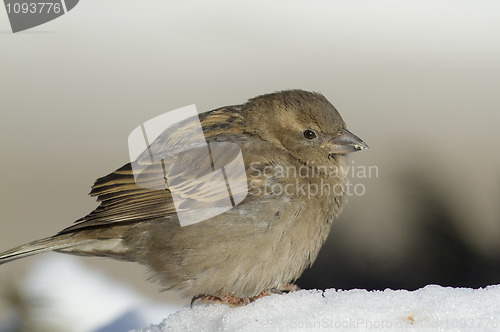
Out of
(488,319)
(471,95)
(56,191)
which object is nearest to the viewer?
(488,319)

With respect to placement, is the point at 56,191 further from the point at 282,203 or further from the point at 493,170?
the point at 493,170

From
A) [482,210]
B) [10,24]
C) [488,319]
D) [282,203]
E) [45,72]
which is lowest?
[482,210]

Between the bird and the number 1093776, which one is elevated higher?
the number 1093776

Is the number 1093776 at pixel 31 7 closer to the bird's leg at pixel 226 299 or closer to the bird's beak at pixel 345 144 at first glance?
the bird's beak at pixel 345 144

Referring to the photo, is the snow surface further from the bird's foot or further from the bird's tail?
the bird's tail

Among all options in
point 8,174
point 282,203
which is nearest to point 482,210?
point 282,203

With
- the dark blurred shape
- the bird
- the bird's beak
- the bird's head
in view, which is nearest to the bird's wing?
the bird

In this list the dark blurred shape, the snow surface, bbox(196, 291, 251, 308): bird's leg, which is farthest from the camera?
the dark blurred shape
